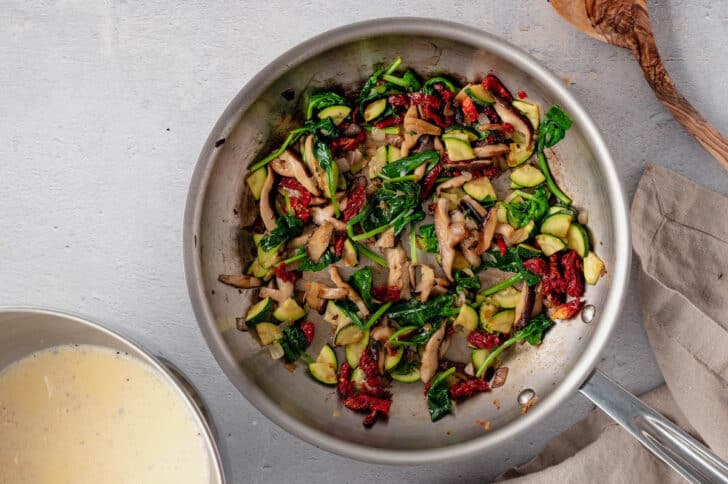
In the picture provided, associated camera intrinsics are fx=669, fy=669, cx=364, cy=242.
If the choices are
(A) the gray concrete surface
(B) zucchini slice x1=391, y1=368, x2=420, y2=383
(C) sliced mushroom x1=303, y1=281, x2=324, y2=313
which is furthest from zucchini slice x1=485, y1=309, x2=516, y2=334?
(C) sliced mushroom x1=303, y1=281, x2=324, y2=313

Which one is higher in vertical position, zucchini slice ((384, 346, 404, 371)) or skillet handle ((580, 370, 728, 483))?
zucchini slice ((384, 346, 404, 371))

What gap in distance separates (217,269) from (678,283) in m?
1.79

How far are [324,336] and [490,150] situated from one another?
3.18 ft

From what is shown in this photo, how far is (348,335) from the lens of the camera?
101 inches

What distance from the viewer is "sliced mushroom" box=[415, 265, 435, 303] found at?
2580 millimetres

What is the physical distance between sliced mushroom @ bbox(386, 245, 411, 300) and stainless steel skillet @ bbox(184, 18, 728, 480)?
16.2 inches

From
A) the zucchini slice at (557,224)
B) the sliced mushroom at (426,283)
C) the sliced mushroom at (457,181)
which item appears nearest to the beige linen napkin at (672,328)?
the zucchini slice at (557,224)

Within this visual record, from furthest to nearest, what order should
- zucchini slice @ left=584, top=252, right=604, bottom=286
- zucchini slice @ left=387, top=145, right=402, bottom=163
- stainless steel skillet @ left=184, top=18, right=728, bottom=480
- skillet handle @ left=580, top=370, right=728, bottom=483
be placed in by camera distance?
zucchini slice @ left=387, top=145, right=402, bottom=163 < zucchini slice @ left=584, top=252, right=604, bottom=286 < stainless steel skillet @ left=184, top=18, right=728, bottom=480 < skillet handle @ left=580, top=370, right=728, bottom=483

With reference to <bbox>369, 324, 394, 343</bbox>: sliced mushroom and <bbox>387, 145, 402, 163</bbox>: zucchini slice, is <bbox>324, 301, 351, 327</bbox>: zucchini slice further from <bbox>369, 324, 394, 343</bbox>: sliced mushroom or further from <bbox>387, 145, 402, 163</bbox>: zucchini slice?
<bbox>387, 145, 402, 163</bbox>: zucchini slice

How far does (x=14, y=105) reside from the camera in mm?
2725

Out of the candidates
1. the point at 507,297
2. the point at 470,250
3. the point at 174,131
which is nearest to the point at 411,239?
A: the point at 470,250

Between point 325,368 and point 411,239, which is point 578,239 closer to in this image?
point 411,239

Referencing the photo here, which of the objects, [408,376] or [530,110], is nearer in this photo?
[530,110]

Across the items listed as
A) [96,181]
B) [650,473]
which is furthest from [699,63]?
[96,181]
